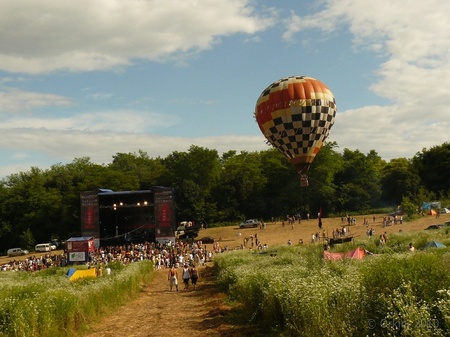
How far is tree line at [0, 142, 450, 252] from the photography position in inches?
3155

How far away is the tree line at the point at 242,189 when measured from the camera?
263 feet

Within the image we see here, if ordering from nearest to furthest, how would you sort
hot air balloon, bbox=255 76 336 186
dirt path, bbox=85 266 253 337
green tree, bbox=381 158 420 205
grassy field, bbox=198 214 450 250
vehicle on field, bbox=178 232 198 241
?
1. dirt path, bbox=85 266 253 337
2. hot air balloon, bbox=255 76 336 186
3. grassy field, bbox=198 214 450 250
4. vehicle on field, bbox=178 232 198 241
5. green tree, bbox=381 158 420 205

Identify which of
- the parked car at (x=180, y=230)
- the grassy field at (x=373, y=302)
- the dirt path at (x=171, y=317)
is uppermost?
the grassy field at (x=373, y=302)

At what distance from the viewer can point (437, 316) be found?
7523mm

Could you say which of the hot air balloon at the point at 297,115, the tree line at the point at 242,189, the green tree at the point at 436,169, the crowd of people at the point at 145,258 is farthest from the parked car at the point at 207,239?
the green tree at the point at 436,169

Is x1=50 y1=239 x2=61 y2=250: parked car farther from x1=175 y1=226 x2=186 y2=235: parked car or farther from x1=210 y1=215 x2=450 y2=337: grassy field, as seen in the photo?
x1=210 y1=215 x2=450 y2=337: grassy field

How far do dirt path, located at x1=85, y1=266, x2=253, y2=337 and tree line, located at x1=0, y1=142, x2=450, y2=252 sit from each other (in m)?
55.5

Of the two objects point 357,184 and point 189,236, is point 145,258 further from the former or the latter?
point 357,184

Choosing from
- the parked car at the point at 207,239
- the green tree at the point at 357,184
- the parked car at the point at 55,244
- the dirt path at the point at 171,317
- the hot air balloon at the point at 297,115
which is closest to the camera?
the dirt path at the point at 171,317

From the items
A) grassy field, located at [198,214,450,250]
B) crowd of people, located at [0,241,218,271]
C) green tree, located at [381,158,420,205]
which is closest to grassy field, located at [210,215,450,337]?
crowd of people, located at [0,241,218,271]

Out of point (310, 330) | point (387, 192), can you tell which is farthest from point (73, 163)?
point (310, 330)

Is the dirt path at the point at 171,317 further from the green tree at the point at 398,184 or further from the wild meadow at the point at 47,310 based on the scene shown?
the green tree at the point at 398,184

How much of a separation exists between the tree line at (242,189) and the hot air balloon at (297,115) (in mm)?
46163

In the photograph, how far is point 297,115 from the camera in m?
32.1
